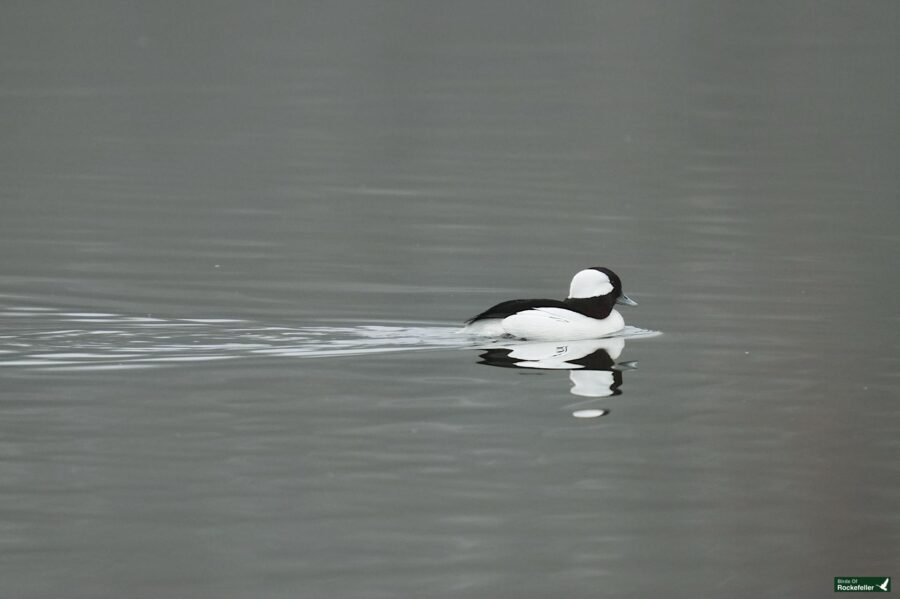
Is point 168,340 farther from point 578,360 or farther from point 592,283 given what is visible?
point 592,283

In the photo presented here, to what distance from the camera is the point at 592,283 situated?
49.8ft

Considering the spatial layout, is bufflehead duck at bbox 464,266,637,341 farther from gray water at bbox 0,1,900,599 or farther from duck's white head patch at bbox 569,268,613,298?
gray water at bbox 0,1,900,599

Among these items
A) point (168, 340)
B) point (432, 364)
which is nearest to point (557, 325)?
point (432, 364)

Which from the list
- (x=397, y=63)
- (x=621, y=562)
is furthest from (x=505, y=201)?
(x=397, y=63)

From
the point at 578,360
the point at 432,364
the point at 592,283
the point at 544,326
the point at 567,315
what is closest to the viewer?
the point at 432,364

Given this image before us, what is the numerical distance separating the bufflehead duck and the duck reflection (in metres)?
0.10

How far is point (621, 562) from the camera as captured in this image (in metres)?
9.18

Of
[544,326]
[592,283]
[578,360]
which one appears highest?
[592,283]

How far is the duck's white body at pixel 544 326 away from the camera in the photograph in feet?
47.6

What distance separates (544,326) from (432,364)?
1348 millimetres

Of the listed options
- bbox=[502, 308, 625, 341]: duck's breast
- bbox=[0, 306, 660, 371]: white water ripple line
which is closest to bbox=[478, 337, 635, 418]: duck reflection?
bbox=[502, 308, 625, 341]: duck's breast

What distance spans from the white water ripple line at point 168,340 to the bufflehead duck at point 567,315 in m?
0.19

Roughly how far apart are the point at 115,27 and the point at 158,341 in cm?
5553

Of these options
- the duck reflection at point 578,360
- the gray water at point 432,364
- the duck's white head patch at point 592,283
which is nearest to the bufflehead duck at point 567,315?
the duck's white head patch at point 592,283
